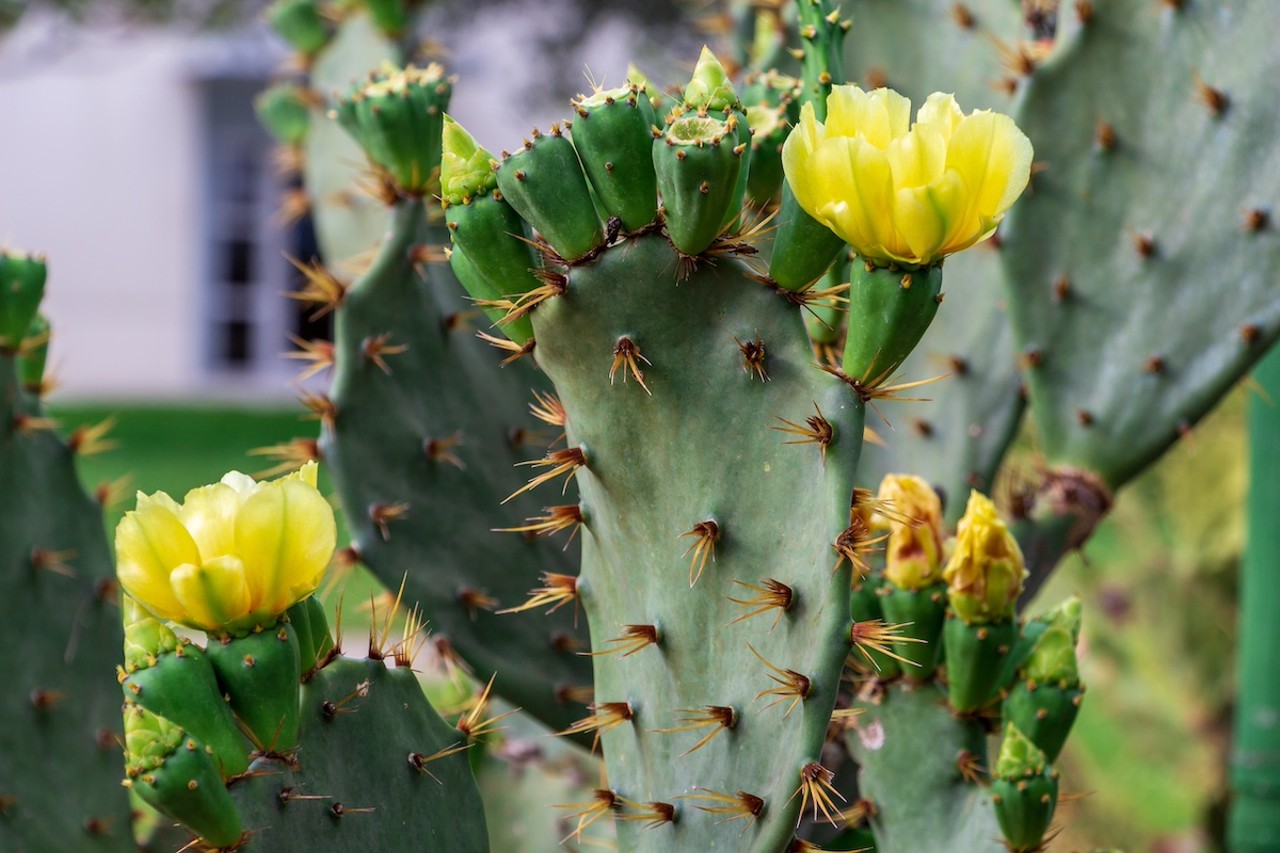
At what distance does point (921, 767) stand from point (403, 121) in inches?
30.8

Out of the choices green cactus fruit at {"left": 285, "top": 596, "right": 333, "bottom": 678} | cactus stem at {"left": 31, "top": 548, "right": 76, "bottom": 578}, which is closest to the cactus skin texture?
cactus stem at {"left": 31, "top": 548, "right": 76, "bottom": 578}

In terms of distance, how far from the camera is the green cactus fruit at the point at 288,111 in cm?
215

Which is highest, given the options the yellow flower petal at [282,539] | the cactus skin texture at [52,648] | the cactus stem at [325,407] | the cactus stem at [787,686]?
the yellow flower petal at [282,539]

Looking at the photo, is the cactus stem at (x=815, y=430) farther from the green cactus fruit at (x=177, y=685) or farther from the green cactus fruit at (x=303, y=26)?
the green cactus fruit at (x=303, y=26)

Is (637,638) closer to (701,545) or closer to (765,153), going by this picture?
(701,545)

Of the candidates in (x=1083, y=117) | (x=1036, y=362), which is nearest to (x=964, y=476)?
(x=1036, y=362)

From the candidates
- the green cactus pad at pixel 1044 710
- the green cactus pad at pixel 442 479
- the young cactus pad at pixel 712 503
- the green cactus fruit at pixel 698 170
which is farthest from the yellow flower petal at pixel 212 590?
the green cactus pad at pixel 1044 710

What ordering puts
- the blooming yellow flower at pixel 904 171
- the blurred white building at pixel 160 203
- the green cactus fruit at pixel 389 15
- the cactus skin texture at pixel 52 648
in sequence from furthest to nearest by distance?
1. the blurred white building at pixel 160 203
2. the green cactus fruit at pixel 389 15
3. the cactus skin texture at pixel 52 648
4. the blooming yellow flower at pixel 904 171

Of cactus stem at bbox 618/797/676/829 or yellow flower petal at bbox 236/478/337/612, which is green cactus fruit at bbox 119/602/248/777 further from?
cactus stem at bbox 618/797/676/829

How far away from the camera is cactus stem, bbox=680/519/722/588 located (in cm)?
97

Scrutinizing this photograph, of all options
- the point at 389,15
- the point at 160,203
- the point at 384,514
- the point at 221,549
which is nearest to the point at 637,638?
the point at 221,549

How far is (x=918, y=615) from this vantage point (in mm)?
1128

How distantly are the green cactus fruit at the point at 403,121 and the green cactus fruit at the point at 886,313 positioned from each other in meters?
0.61

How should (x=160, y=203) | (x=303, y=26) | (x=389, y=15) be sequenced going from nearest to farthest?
(x=389, y=15)
(x=303, y=26)
(x=160, y=203)
